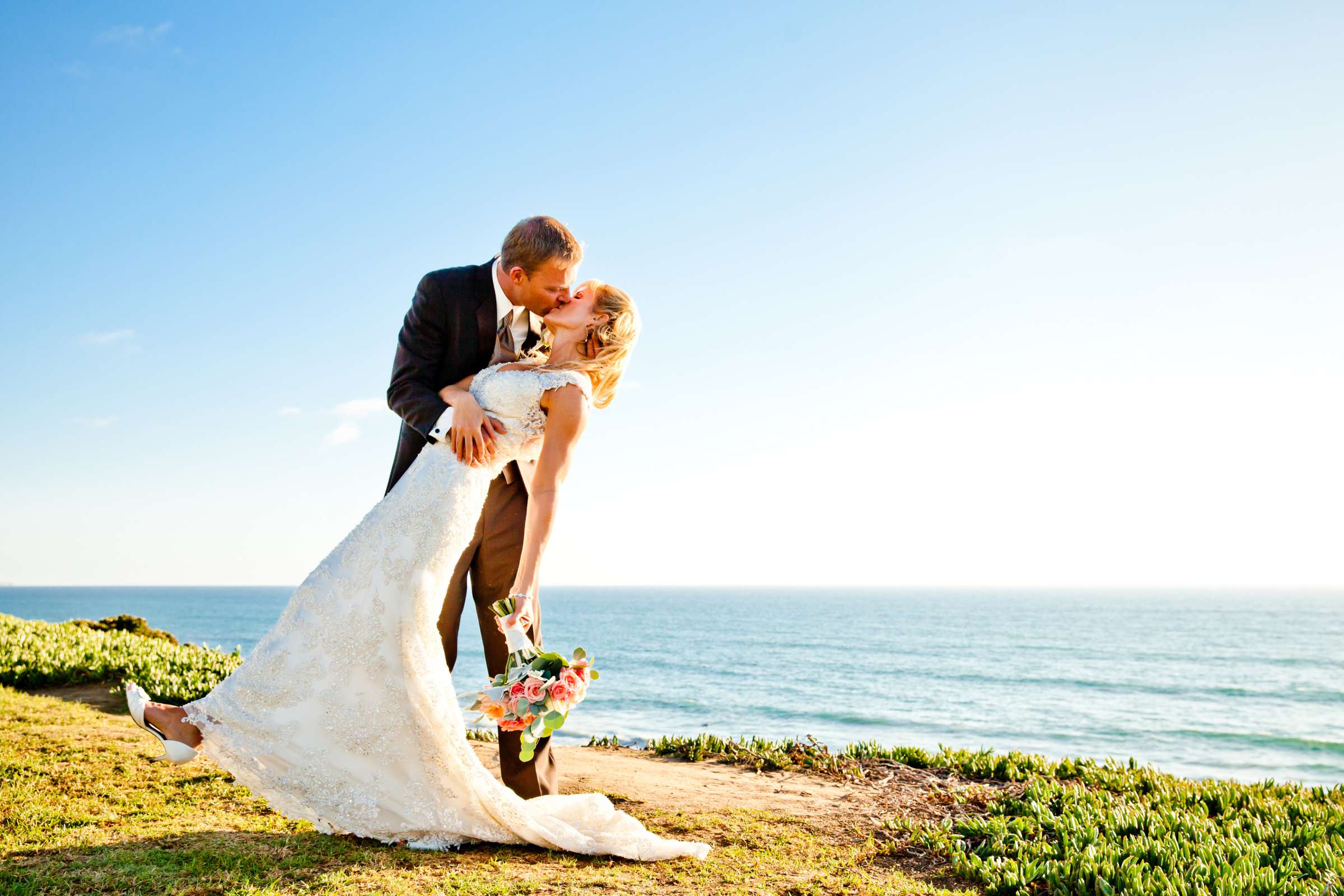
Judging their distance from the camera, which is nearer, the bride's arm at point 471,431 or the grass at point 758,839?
the grass at point 758,839

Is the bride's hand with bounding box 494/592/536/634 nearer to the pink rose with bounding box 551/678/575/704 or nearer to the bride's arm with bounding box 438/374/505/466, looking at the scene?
the pink rose with bounding box 551/678/575/704

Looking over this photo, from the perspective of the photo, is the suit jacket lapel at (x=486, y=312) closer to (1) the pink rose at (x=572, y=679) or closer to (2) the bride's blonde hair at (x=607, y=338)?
(2) the bride's blonde hair at (x=607, y=338)

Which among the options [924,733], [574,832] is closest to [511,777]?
[574,832]

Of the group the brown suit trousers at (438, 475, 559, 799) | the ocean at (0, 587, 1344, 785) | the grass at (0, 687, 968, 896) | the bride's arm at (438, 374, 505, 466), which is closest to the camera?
the grass at (0, 687, 968, 896)

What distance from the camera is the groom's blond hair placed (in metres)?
4.16

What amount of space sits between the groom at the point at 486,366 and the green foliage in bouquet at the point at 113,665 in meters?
5.54

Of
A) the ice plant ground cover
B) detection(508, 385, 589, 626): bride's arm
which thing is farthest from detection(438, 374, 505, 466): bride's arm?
the ice plant ground cover

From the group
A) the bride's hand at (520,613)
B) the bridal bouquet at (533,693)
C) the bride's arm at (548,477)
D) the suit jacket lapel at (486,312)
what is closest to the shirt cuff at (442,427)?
the bride's arm at (548,477)

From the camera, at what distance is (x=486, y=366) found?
184 inches

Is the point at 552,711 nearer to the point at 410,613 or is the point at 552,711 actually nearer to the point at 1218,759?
the point at 410,613

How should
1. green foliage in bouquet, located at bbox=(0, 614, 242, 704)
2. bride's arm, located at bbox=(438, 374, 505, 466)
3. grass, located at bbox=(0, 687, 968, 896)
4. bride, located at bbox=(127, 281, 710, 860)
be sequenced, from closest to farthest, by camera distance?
grass, located at bbox=(0, 687, 968, 896)
bride, located at bbox=(127, 281, 710, 860)
bride's arm, located at bbox=(438, 374, 505, 466)
green foliage in bouquet, located at bbox=(0, 614, 242, 704)

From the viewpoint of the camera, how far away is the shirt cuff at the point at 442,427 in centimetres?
412

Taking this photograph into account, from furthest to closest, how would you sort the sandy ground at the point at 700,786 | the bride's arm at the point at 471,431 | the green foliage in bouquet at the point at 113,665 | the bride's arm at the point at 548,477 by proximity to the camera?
the green foliage in bouquet at the point at 113,665
the sandy ground at the point at 700,786
the bride's arm at the point at 471,431
the bride's arm at the point at 548,477

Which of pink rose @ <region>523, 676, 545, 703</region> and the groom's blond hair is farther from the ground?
the groom's blond hair
